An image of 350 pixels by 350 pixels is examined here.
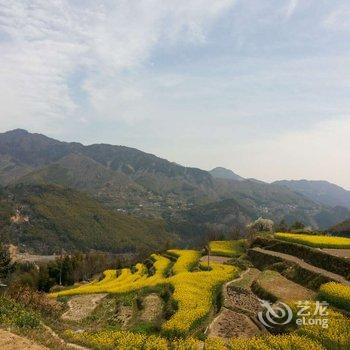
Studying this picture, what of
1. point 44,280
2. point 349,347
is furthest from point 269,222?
point 349,347

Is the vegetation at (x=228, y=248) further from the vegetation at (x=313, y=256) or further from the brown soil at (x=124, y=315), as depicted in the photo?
the brown soil at (x=124, y=315)

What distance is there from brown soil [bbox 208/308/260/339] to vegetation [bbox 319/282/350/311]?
5.20m

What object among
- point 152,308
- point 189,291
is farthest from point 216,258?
point 152,308

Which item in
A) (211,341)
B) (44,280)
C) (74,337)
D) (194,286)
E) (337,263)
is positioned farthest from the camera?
(44,280)

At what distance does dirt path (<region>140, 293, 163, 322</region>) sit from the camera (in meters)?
36.5

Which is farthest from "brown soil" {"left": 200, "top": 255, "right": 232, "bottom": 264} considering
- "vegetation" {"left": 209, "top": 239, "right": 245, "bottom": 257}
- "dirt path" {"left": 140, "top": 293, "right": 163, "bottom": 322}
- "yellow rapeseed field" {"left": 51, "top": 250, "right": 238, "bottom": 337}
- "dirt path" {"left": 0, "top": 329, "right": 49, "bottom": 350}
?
"dirt path" {"left": 0, "top": 329, "right": 49, "bottom": 350}

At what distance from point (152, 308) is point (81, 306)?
37.5 feet

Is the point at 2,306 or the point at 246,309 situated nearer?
the point at 2,306

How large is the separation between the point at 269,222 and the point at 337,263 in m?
46.2

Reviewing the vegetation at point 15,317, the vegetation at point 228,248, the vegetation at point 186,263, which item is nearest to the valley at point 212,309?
the vegetation at point 15,317

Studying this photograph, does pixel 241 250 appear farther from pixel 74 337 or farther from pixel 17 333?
pixel 17 333

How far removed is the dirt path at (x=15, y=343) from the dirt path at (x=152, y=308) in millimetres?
15518

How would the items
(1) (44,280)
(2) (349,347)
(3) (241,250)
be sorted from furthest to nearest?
(1) (44,280)
(3) (241,250)
(2) (349,347)

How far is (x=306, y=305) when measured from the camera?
28.2 m
